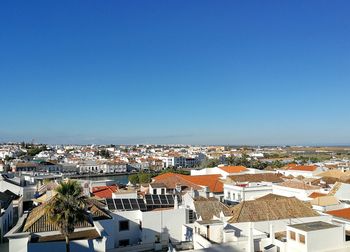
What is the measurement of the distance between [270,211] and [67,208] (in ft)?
48.3

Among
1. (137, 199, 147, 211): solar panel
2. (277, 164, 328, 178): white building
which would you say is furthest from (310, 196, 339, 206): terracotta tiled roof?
(277, 164, 328, 178): white building

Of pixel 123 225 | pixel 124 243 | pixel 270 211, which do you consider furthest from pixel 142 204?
pixel 270 211

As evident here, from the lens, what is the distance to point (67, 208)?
1702cm

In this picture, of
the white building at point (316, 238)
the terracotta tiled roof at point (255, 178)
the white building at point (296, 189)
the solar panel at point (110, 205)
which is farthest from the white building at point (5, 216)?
the white building at point (296, 189)

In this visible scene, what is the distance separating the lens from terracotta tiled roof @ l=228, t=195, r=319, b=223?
24.6m

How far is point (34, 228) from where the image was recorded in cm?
2011

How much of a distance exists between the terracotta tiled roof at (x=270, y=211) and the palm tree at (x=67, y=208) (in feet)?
36.5

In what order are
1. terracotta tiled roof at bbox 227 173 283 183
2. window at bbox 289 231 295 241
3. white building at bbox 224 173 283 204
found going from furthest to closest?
1. terracotta tiled roof at bbox 227 173 283 183
2. white building at bbox 224 173 283 204
3. window at bbox 289 231 295 241

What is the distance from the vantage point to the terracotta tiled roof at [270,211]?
80.6 ft

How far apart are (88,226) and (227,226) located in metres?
8.44

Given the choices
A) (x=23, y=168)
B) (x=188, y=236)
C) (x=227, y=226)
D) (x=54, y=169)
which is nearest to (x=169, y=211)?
(x=188, y=236)

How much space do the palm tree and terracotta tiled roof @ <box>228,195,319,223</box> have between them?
11.1 metres

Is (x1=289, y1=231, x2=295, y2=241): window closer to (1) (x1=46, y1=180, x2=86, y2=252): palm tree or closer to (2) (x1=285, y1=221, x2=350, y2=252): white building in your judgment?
(2) (x1=285, y1=221, x2=350, y2=252): white building

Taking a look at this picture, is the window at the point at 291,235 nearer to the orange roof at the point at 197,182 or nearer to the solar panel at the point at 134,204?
the solar panel at the point at 134,204
